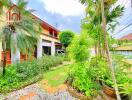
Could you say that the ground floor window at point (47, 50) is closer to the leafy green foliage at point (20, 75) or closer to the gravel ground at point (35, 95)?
the leafy green foliage at point (20, 75)

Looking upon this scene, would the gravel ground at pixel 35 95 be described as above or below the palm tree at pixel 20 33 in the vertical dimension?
below

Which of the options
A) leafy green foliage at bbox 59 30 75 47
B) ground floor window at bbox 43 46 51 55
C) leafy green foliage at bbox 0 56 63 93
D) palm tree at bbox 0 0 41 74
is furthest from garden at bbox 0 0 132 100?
leafy green foliage at bbox 59 30 75 47

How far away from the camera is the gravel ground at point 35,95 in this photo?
42.0ft

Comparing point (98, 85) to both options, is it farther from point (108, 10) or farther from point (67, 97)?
point (108, 10)

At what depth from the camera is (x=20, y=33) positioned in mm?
15930

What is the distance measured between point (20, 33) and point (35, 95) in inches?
188

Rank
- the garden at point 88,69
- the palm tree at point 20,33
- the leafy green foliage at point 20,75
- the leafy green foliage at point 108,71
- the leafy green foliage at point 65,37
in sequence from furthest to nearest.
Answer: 1. the leafy green foliage at point 65,37
2. the palm tree at point 20,33
3. the leafy green foliage at point 20,75
4. the leafy green foliage at point 108,71
5. the garden at point 88,69

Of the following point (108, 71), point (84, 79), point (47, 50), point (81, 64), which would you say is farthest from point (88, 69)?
point (47, 50)

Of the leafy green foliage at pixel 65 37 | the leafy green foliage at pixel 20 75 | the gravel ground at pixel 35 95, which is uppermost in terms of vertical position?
the leafy green foliage at pixel 65 37

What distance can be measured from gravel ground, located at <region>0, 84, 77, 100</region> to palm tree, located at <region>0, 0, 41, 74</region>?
2.99m

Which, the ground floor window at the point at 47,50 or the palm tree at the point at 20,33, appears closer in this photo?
the palm tree at the point at 20,33

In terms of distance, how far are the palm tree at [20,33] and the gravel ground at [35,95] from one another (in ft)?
Answer: 9.81

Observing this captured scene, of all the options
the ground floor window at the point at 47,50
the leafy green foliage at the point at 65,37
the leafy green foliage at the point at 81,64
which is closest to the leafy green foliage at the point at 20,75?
the leafy green foliage at the point at 81,64

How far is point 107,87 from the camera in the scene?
45.0 ft
